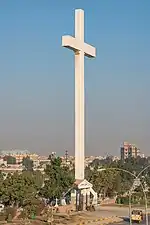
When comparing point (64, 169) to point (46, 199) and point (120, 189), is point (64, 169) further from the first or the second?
point (120, 189)

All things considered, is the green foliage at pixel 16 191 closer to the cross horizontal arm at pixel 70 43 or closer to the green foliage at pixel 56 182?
the green foliage at pixel 56 182

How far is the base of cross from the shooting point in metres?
48.0

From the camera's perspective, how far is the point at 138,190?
257 ft

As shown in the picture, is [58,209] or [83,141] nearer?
[83,141]

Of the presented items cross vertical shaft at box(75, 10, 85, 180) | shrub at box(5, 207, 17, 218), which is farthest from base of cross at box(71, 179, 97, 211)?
shrub at box(5, 207, 17, 218)

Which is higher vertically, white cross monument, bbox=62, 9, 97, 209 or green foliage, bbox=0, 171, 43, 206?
white cross monument, bbox=62, 9, 97, 209

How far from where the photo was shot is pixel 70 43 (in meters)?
41.9

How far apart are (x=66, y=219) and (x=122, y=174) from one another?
144ft

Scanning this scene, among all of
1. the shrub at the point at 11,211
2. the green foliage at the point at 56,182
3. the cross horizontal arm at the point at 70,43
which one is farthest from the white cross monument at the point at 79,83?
the green foliage at the point at 56,182

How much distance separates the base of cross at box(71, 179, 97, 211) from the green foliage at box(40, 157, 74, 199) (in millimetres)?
1935

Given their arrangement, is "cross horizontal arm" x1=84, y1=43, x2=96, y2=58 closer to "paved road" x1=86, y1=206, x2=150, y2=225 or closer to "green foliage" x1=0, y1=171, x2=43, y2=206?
"green foliage" x1=0, y1=171, x2=43, y2=206

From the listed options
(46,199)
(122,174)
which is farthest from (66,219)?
(122,174)

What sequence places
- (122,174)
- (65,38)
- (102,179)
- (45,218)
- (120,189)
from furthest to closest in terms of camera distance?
(122,174), (120,189), (102,179), (45,218), (65,38)

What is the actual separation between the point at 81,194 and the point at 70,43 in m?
16.2
